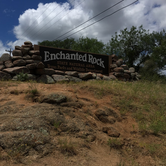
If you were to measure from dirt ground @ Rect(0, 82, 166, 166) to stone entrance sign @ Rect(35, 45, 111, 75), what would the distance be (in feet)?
14.9

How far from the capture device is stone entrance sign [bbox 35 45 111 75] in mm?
10469

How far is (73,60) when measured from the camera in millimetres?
11336

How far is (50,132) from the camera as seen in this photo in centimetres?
409

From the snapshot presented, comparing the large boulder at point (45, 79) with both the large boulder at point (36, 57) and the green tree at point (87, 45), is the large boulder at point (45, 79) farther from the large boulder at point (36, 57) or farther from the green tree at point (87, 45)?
the green tree at point (87, 45)

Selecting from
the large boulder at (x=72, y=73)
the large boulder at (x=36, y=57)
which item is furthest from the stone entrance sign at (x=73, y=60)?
the large boulder at (x=72, y=73)

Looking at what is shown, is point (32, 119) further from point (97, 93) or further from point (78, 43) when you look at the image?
point (78, 43)

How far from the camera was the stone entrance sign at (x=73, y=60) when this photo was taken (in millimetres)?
10469

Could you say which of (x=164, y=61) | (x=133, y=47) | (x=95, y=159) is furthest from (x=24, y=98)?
(x=133, y=47)

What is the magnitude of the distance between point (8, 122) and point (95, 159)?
7.44 feet

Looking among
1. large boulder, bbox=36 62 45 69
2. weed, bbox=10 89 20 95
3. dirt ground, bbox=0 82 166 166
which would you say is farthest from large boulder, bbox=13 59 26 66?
weed, bbox=10 89 20 95

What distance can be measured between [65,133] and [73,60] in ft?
25.0

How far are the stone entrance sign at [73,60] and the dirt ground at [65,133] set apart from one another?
455cm

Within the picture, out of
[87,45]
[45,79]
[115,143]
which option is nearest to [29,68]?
[45,79]

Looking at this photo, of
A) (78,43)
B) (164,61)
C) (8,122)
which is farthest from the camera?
(78,43)
